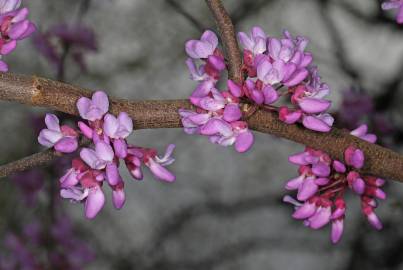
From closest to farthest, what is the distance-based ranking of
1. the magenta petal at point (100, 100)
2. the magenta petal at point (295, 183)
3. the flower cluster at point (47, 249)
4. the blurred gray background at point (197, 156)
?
the magenta petal at point (100, 100), the magenta petal at point (295, 183), the flower cluster at point (47, 249), the blurred gray background at point (197, 156)

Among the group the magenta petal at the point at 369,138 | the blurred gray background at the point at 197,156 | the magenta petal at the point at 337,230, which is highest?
the magenta petal at the point at 369,138

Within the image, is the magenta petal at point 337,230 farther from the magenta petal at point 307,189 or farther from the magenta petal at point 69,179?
the magenta petal at point 69,179

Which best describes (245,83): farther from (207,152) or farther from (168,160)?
(207,152)

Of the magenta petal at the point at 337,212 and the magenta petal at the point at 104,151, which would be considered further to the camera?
the magenta petal at the point at 337,212

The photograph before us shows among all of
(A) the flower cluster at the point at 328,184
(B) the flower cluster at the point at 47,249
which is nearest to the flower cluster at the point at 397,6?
(A) the flower cluster at the point at 328,184

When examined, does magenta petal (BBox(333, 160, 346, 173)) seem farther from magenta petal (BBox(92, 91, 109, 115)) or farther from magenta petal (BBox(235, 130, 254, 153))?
magenta petal (BBox(92, 91, 109, 115))

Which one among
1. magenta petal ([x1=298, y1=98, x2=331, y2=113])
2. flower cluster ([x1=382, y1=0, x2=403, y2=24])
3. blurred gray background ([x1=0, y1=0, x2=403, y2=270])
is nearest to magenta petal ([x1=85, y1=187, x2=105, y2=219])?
magenta petal ([x1=298, y1=98, x2=331, y2=113])

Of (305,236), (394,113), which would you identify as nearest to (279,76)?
(394,113)

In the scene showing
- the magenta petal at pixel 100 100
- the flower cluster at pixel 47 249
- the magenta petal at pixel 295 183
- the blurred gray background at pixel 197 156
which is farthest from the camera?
the blurred gray background at pixel 197 156
